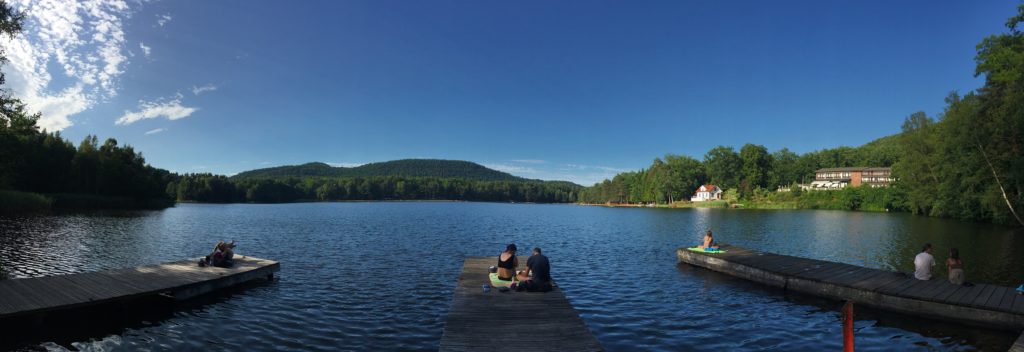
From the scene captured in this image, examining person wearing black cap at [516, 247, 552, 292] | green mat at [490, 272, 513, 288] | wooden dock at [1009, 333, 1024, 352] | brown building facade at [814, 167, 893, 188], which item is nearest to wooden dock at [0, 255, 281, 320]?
green mat at [490, 272, 513, 288]

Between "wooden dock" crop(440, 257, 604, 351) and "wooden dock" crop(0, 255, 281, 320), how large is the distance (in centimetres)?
1154

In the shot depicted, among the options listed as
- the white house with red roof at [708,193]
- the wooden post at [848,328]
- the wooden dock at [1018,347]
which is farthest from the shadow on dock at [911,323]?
the white house with red roof at [708,193]

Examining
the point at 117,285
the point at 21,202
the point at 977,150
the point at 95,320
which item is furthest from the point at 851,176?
the point at 21,202

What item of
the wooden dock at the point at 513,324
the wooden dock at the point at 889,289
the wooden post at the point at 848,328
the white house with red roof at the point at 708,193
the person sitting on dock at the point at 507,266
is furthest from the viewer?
the white house with red roof at the point at 708,193

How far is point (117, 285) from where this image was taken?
17.4 metres

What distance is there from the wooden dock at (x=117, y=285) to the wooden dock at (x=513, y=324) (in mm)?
11544

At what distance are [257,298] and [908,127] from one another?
368 feet

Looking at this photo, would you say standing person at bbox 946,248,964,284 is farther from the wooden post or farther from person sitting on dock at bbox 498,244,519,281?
person sitting on dock at bbox 498,244,519,281

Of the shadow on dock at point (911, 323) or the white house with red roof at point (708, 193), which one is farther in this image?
the white house with red roof at point (708, 193)

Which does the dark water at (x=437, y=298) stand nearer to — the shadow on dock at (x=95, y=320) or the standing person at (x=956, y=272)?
the shadow on dock at (x=95, y=320)

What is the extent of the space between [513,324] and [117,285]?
1626 centimetres

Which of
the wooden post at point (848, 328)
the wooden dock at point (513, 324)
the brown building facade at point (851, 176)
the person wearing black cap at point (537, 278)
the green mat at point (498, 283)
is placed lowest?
the wooden dock at point (513, 324)

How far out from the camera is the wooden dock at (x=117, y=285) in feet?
46.8

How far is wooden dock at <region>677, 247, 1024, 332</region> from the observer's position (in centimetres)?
1524
